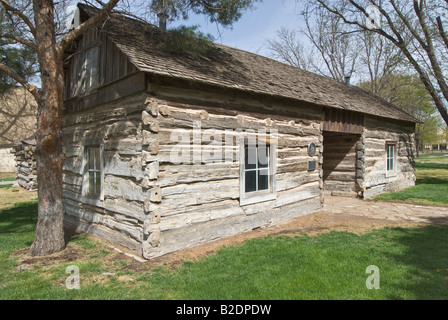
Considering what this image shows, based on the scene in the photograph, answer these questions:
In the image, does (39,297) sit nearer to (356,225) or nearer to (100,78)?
(100,78)

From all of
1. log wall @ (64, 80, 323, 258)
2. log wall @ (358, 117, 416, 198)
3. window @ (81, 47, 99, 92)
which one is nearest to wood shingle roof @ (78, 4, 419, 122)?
log wall @ (64, 80, 323, 258)

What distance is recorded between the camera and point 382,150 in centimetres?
1248

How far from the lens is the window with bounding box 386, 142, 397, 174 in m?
13.1

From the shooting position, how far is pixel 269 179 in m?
7.47

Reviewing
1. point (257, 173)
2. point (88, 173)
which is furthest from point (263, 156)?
point (88, 173)

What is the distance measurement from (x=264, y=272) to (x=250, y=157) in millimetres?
3058

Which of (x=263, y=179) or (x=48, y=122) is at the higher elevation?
(x=48, y=122)

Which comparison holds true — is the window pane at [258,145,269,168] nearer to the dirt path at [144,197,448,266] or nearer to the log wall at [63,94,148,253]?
the dirt path at [144,197,448,266]

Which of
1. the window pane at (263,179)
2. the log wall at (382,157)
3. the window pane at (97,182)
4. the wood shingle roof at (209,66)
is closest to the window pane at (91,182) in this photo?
the window pane at (97,182)

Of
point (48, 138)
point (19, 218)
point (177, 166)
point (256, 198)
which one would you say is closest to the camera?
point (48, 138)

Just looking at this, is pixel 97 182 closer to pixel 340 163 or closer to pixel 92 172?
pixel 92 172

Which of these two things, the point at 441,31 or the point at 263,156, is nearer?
the point at 263,156
